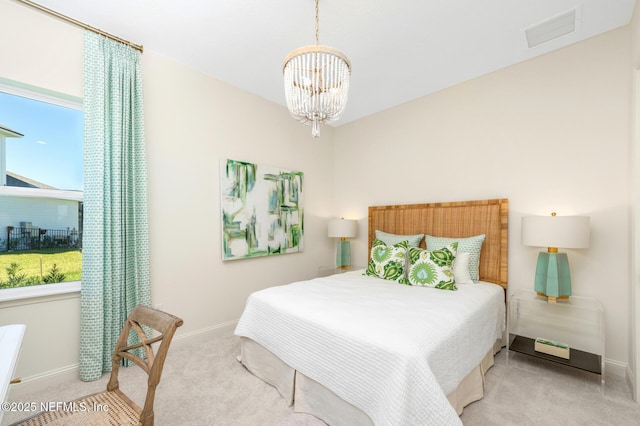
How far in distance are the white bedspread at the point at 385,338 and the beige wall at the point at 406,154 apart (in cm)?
90

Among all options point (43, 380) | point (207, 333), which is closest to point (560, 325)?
point (207, 333)

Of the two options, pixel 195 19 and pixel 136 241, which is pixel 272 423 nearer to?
pixel 136 241

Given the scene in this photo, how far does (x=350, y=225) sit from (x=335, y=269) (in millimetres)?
679

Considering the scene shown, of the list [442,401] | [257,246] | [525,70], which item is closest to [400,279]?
[442,401]

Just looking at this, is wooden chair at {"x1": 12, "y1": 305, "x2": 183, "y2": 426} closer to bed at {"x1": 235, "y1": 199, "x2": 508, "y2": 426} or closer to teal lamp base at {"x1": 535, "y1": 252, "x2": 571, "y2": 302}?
bed at {"x1": 235, "y1": 199, "x2": 508, "y2": 426}

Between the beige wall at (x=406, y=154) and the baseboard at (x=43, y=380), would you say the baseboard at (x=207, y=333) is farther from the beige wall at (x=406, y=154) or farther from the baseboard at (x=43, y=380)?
the baseboard at (x=43, y=380)

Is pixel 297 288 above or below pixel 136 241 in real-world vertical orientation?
below

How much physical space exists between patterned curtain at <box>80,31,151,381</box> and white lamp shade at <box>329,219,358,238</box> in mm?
2224

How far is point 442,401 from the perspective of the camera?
1.30m

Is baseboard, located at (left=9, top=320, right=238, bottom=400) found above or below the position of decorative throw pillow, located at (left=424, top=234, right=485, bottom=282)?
below

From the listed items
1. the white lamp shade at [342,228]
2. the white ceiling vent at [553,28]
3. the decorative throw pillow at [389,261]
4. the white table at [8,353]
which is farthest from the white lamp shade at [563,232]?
the white table at [8,353]

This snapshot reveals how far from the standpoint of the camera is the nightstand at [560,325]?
2148 millimetres

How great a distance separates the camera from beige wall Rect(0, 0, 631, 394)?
2.17 meters

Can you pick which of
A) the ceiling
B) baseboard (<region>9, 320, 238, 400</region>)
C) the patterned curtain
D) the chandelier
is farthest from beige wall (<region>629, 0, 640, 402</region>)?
baseboard (<region>9, 320, 238, 400</region>)
